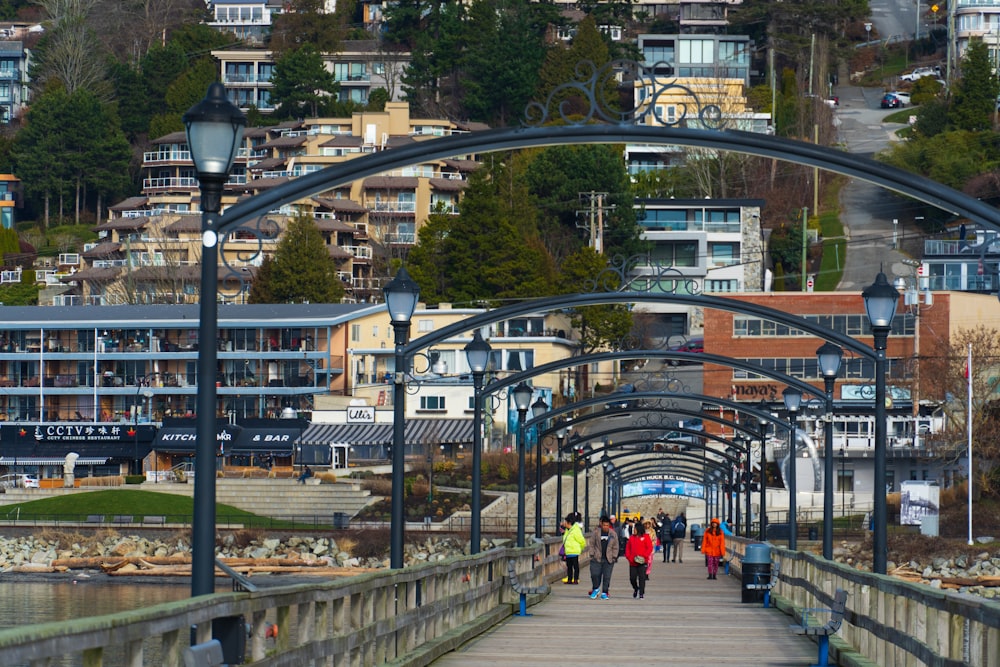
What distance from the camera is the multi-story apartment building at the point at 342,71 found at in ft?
550

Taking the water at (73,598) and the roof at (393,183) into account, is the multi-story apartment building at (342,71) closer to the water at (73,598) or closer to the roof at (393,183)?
the roof at (393,183)

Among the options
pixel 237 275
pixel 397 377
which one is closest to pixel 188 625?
pixel 237 275

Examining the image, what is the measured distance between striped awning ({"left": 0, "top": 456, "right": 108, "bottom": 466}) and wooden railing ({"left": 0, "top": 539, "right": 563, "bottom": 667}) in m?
70.3

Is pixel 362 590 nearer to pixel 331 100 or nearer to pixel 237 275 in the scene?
pixel 237 275

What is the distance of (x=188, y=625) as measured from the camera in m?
8.70

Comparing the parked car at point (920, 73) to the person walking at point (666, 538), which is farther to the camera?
the parked car at point (920, 73)

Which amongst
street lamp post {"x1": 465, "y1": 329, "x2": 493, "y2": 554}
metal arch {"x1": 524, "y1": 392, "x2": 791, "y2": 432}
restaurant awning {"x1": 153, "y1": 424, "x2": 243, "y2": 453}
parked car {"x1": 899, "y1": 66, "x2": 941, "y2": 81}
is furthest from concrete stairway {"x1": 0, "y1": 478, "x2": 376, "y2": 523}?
parked car {"x1": 899, "y1": 66, "x2": 941, "y2": 81}

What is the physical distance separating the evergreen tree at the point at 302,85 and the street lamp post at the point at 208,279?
149 meters

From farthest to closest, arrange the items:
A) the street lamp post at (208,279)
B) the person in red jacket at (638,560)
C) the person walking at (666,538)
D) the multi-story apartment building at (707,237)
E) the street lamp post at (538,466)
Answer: the multi-story apartment building at (707,237) → the person walking at (666,538) → the street lamp post at (538,466) → the person in red jacket at (638,560) → the street lamp post at (208,279)

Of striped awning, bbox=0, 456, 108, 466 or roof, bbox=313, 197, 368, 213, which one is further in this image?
roof, bbox=313, 197, 368, 213

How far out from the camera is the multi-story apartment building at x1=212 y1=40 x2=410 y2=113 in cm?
16750

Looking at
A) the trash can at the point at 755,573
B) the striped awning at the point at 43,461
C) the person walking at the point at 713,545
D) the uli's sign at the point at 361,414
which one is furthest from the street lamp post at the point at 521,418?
the striped awning at the point at 43,461

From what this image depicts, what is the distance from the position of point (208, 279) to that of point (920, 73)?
558ft

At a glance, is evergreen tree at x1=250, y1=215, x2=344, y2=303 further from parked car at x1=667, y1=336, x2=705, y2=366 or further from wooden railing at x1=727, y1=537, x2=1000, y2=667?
wooden railing at x1=727, y1=537, x2=1000, y2=667
